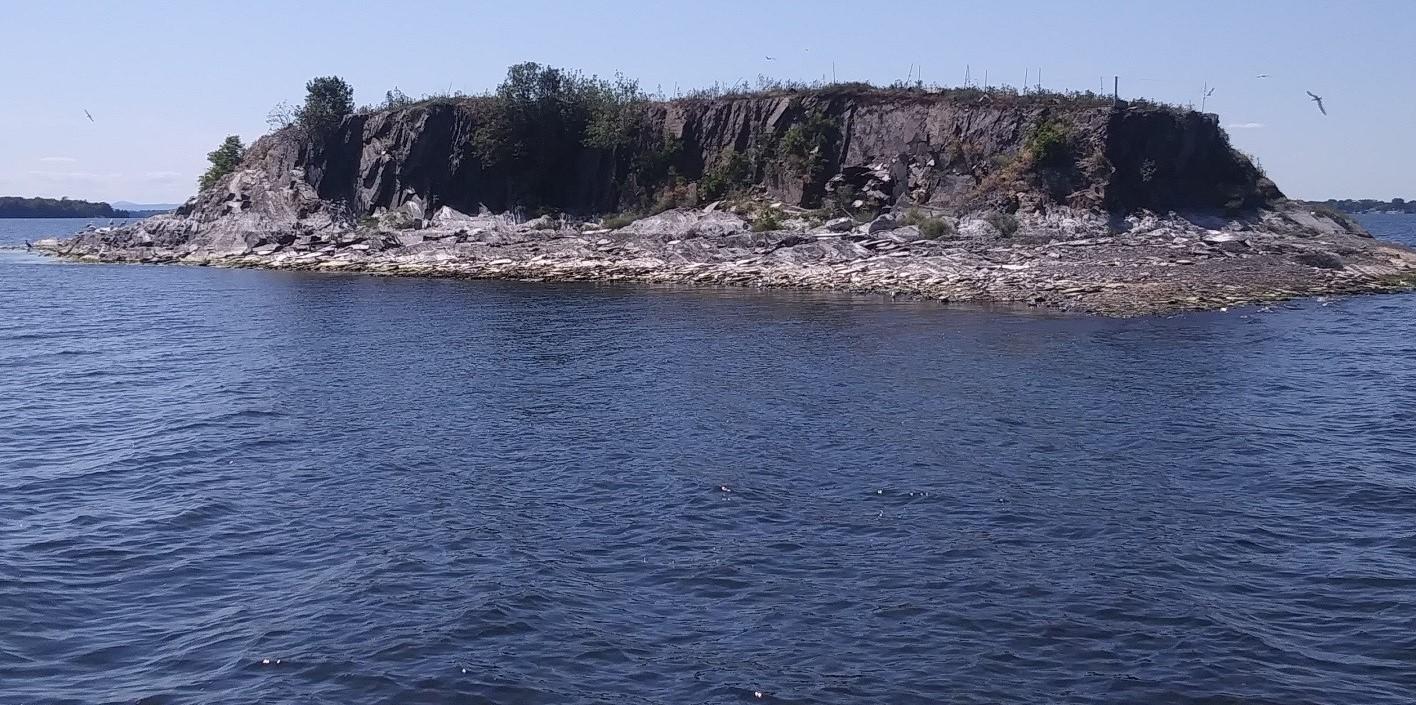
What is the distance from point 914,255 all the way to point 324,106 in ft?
140

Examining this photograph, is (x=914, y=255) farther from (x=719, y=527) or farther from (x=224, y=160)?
(x=224, y=160)

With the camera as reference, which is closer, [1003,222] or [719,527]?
[719,527]

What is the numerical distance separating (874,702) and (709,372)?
1738 centimetres

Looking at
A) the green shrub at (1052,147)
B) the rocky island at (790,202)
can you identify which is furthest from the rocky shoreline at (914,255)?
the green shrub at (1052,147)

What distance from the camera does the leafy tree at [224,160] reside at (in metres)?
82.6

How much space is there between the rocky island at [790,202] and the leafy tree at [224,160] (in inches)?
132

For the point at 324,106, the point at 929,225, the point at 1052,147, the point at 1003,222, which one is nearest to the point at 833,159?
the point at 929,225

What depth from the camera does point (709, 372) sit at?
27141mm

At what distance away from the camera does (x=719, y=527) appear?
1485cm

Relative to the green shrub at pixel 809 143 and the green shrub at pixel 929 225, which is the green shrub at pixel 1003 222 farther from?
the green shrub at pixel 809 143

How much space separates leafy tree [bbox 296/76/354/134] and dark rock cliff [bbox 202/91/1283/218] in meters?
0.90

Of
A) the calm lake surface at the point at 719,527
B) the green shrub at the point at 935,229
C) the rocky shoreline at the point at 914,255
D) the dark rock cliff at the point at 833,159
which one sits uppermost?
the dark rock cliff at the point at 833,159

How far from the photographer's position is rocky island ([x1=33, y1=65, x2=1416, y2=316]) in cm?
4578

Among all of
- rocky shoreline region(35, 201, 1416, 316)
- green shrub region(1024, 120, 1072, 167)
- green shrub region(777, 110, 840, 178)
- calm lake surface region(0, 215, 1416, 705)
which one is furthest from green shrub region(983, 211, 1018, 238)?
calm lake surface region(0, 215, 1416, 705)
